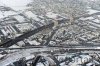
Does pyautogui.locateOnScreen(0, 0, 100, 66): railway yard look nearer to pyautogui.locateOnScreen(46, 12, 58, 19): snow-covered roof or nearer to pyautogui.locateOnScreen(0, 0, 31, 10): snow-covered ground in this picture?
pyautogui.locateOnScreen(46, 12, 58, 19): snow-covered roof

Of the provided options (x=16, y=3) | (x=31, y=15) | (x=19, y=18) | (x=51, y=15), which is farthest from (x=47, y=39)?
(x=16, y=3)

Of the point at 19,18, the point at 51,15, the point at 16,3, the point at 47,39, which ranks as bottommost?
the point at 47,39

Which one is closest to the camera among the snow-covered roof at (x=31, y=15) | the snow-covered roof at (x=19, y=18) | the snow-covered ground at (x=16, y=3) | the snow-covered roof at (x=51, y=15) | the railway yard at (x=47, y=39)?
the railway yard at (x=47, y=39)

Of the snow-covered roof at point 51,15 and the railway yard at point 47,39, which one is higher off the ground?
the snow-covered roof at point 51,15

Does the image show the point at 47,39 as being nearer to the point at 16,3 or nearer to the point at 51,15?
the point at 51,15

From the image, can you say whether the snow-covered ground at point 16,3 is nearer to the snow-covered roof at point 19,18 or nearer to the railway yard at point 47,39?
the railway yard at point 47,39

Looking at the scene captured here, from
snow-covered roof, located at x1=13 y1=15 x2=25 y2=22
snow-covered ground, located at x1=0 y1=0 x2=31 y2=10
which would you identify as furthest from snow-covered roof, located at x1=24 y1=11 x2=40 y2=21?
snow-covered ground, located at x1=0 y1=0 x2=31 y2=10

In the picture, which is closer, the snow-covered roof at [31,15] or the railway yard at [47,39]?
the railway yard at [47,39]

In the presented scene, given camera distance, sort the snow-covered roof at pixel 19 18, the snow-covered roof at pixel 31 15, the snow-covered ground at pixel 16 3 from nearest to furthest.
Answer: the snow-covered roof at pixel 19 18 → the snow-covered roof at pixel 31 15 → the snow-covered ground at pixel 16 3

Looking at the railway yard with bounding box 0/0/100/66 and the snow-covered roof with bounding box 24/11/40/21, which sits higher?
the snow-covered roof with bounding box 24/11/40/21

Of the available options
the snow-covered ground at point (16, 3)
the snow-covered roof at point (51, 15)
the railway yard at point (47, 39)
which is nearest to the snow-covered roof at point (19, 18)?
the railway yard at point (47, 39)

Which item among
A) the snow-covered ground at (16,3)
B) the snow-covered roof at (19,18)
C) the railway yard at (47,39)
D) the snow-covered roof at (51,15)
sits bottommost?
the railway yard at (47,39)

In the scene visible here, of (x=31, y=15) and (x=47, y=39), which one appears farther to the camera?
(x=31, y=15)
